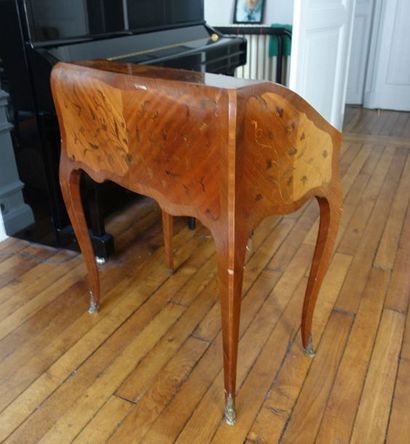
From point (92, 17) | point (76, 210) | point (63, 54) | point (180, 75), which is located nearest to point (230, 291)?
point (180, 75)

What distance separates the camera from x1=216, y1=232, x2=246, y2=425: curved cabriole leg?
1.00 m

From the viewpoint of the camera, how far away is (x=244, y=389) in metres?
1.32

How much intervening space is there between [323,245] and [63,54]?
1114 millimetres

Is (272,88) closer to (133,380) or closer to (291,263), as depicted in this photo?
(133,380)

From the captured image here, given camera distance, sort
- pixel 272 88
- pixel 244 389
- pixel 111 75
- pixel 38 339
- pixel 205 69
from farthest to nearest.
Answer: pixel 205 69 < pixel 38 339 < pixel 244 389 < pixel 111 75 < pixel 272 88

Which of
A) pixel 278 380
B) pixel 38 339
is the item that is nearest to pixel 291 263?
pixel 278 380

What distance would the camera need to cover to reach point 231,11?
3.59 m

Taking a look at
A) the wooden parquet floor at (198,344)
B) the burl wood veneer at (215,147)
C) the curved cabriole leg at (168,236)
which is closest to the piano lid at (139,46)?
the burl wood veneer at (215,147)

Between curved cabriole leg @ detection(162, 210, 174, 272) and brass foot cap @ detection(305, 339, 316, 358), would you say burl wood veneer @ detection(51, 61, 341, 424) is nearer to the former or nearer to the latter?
brass foot cap @ detection(305, 339, 316, 358)

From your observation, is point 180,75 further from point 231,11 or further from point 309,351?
point 231,11

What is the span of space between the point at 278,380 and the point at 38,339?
30.8 inches

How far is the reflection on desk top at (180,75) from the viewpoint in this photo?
939 mm

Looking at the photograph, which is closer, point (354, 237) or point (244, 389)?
point (244, 389)

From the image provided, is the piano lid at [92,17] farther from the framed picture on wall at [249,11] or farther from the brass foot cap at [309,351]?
the framed picture on wall at [249,11]
